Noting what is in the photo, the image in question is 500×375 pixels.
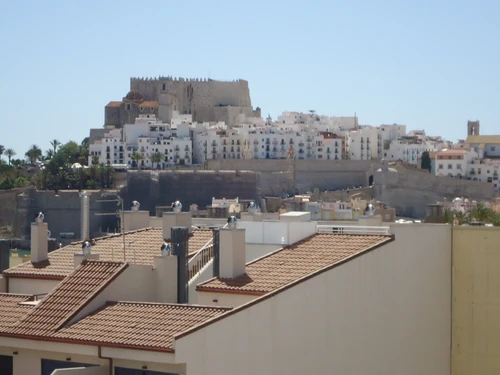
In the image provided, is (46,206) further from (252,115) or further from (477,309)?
(477,309)

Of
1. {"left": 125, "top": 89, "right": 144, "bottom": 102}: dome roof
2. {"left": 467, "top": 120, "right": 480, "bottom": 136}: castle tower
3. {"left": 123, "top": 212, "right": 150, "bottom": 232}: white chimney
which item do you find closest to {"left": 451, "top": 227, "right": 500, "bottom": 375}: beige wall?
{"left": 123, "top": 212, "right": 150, "bottom": 232}: white chimney

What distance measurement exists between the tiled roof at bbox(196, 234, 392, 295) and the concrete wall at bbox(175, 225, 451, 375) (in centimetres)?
21

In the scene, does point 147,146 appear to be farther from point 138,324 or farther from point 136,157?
point 138,324

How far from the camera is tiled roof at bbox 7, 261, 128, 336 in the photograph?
34.2 feet

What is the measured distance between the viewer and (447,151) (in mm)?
77688

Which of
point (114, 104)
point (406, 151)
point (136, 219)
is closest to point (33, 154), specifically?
point (114, 104)

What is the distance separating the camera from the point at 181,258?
11.8m

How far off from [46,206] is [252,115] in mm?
28593

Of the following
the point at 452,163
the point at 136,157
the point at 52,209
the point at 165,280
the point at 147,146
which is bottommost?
the point at 52,209

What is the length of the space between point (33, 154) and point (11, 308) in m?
70.0

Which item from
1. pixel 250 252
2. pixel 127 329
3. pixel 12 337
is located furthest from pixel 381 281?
pixel 12 337

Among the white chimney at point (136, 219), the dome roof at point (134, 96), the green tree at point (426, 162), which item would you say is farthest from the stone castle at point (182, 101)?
the white chimney at point (136, 219)

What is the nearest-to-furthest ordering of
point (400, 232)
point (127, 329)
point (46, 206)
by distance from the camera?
1. point (127, 329)
2. point (400, 232)
3. point (46, 206)

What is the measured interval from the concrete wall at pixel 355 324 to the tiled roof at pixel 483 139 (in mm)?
72637
